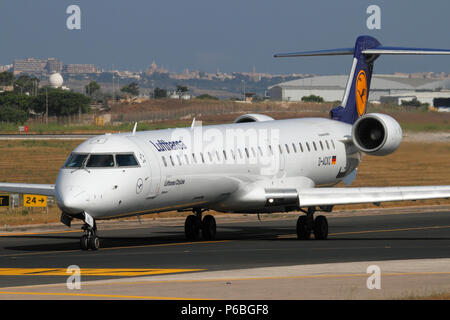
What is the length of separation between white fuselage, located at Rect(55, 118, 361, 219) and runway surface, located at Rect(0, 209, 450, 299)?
4.37ft

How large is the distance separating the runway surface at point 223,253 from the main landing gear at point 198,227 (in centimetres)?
50

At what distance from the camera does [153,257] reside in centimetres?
2372

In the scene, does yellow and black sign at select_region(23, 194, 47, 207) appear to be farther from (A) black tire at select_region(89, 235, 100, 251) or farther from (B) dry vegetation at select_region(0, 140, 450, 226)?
(B) dry vegetation at select_region(0, 140, 450, 226)

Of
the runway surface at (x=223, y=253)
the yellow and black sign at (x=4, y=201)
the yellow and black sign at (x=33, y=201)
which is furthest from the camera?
the yellow and black sign at (x=4, y=201)

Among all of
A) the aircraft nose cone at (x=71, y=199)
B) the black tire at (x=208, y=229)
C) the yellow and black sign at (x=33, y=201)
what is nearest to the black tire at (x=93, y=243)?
the aircraft nose cone at (x=71, y=199)

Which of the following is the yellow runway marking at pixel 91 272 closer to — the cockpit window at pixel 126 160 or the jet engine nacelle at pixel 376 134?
the cockpit window at pixel 126 160

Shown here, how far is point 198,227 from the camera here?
98.5 ft

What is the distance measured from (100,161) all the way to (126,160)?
0.73 metres

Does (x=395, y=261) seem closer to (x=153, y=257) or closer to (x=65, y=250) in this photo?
(x=153, y=257)

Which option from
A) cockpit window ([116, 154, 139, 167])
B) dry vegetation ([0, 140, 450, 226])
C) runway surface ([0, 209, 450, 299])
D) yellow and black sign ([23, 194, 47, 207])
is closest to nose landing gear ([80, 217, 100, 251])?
runway surface ([0, 209, 450, 299])

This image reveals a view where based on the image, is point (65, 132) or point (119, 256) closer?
point (119, 256)

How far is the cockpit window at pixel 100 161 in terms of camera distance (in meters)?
24.2
